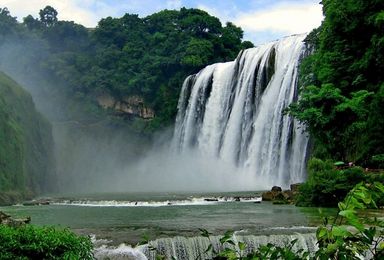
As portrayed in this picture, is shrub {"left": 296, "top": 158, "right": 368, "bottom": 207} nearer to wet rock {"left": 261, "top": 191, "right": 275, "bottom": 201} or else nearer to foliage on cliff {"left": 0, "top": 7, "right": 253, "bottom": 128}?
wet rock {"left": 261, "top": 191, "right": 275, "bottom": 201}

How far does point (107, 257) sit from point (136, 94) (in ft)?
135

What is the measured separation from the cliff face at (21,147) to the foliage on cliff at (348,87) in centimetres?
1667

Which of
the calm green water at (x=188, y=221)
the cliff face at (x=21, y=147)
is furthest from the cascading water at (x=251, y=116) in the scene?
the cliff face at (x=21, y=147)

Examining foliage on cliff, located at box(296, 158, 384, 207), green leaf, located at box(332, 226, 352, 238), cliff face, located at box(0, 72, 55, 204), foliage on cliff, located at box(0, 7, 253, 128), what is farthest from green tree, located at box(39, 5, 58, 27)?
green leaf, located at box(332, 226, 352, 238)

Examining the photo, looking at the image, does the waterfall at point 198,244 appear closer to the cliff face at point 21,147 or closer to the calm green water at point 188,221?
the calm green water at point 188,221

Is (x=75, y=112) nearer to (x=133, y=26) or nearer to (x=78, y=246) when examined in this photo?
(x=133, y=26)

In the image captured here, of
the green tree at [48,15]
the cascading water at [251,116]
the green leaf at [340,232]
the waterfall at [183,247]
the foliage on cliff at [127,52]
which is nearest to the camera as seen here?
the green leaf at [340,232]

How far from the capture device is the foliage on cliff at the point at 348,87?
22.2m

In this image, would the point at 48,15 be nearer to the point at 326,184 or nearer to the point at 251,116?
the point at 251,116

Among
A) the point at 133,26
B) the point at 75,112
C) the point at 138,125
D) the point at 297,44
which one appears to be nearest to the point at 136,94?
the point at 138,125

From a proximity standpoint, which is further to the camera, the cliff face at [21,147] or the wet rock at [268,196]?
the cliff face at [21,147]

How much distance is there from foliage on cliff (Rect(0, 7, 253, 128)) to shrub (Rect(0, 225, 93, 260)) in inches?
1595

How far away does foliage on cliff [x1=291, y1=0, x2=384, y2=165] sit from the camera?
22219 millimetres

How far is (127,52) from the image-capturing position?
5441 cm
